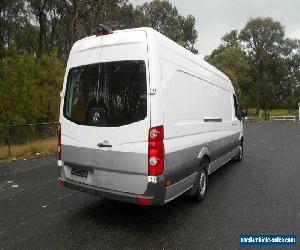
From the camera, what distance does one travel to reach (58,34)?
140 feet

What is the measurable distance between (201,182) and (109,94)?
8.65 feet

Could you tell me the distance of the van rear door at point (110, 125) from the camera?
477 centimetres

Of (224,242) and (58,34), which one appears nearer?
(224,242)

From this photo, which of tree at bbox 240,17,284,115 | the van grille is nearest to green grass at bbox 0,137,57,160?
the van grille

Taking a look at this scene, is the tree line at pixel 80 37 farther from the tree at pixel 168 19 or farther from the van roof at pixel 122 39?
the van roof at pixel 122 39

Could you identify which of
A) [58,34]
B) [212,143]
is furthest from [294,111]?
[212,143]

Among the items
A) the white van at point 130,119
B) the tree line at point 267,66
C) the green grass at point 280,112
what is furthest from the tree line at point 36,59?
the green grass at point 280,112

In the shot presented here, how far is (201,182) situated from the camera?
6.55m

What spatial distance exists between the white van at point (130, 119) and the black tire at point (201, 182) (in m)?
0.28

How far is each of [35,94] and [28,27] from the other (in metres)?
26.1

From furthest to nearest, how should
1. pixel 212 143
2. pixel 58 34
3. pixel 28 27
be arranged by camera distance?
pixel 58 34 → pixel 28 27 → pixel 212 143

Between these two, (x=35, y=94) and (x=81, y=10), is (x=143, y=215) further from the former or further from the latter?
(x=81, y=10)

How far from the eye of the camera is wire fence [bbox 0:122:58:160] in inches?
494

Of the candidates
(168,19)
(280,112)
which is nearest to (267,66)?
(280,112)
